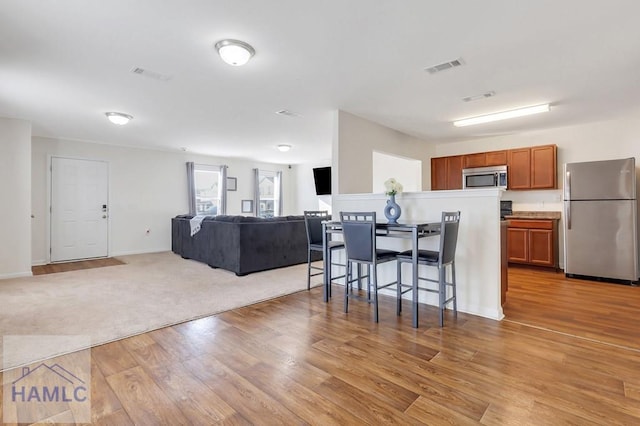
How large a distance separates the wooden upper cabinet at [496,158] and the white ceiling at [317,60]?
73 centimetres

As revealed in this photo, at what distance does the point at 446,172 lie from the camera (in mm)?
6285

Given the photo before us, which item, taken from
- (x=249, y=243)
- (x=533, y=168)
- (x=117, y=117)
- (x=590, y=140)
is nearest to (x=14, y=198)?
(x=117, y=117)

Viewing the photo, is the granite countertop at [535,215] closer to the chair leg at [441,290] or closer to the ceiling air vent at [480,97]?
the ceiling air vent at [480,97]

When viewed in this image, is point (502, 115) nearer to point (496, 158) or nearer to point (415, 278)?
point (496, 158)

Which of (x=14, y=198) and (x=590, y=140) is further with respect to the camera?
(x=590, y=140)

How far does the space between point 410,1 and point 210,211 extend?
7143mm

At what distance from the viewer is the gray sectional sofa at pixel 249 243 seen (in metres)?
4.70

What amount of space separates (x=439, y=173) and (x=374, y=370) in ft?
17.0

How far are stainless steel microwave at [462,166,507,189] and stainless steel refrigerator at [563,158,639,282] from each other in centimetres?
100

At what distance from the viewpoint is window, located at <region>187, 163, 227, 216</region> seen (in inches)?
311

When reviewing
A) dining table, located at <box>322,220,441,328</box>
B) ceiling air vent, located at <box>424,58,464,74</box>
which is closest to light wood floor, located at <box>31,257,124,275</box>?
dining table, located at <box>322,220,441,328</box>

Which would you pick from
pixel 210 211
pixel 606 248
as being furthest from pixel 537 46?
pixel 210 211

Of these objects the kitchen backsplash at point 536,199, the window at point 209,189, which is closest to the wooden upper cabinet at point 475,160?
the kitchen backsplash at point 536,199

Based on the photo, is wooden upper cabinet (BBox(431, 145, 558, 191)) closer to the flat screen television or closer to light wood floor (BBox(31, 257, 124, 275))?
the flat screen television
